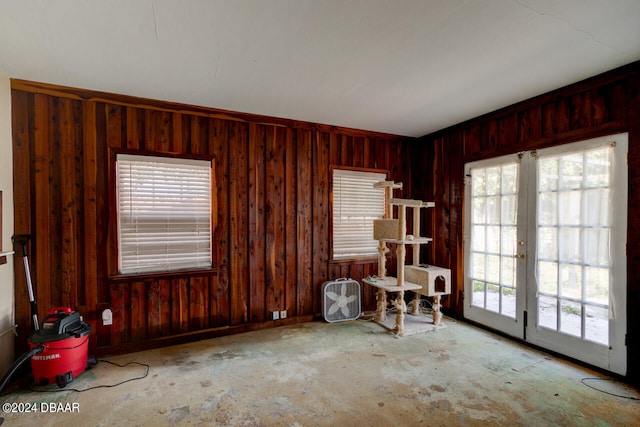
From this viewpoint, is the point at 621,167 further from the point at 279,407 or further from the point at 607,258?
the point at 279,407

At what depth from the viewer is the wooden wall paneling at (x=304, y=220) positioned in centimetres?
387

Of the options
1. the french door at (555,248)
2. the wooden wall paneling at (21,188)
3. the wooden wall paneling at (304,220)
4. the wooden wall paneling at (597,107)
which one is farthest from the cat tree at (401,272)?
the wooden wall paneling at (21,188)

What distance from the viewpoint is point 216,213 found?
134 inches

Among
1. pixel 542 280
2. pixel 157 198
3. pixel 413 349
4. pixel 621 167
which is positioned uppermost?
pixel 621 167

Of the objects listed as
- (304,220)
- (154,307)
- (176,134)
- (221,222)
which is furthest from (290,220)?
(154,307)

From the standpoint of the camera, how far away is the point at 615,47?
2.15 meters

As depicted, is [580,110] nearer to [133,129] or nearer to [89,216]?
[133,129]

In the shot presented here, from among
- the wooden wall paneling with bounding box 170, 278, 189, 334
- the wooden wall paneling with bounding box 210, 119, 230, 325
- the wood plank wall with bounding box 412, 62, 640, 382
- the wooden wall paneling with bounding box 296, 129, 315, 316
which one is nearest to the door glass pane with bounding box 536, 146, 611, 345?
the wood plank wall with bounding box 412, 62, 640, 382

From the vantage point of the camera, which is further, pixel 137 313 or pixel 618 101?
pixel 137 313

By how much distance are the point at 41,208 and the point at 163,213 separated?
103 cm

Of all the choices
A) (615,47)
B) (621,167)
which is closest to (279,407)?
(621,167)

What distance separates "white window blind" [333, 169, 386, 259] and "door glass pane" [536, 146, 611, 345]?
2.00 m

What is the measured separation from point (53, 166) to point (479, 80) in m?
4.14

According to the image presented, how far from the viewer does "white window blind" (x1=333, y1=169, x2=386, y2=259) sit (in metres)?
4.12
